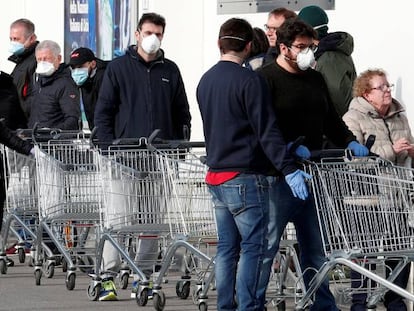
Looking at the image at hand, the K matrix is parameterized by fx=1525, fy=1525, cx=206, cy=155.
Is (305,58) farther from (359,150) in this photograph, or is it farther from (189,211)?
(189,211)

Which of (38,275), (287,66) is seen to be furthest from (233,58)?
(38,275)

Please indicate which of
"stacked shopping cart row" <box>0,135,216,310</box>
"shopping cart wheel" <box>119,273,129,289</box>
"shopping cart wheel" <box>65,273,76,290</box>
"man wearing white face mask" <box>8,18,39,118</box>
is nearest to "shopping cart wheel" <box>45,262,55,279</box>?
"stacked shopping cart row" <box>0,135,216,310</box>

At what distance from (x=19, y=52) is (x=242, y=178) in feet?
22.4

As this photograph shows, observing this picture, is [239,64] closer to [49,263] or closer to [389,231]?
[389,231]

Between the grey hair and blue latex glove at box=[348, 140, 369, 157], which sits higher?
the grey hair

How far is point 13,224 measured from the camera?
45.5ft

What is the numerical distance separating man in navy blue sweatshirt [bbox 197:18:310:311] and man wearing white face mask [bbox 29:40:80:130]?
4623 mm

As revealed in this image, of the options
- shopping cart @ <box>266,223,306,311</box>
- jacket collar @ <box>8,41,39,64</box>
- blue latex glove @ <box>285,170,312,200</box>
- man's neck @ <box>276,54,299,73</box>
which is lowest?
shopping cart @ <box>266,223,306,311</box>

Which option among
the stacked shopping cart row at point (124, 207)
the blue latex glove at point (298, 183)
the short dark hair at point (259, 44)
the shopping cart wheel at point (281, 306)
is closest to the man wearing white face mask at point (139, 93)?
the stacked shopping cart row at point (124, 207)

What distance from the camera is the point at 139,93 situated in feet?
37.1

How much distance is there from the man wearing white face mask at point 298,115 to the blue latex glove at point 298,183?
26 centimetres

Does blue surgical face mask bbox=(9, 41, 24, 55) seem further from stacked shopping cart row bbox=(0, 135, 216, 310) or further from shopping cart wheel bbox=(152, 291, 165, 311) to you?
shopping cart wheel bbox=(152, 291, 165, 311)

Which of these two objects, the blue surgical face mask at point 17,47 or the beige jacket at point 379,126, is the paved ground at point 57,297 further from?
the blue surgical face mask at point 17,47

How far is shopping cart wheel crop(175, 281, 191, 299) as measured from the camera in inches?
437
